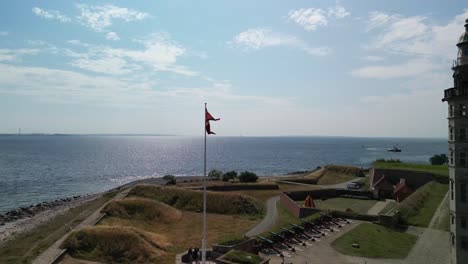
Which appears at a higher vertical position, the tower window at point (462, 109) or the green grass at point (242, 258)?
the tower window at point (462, 109)

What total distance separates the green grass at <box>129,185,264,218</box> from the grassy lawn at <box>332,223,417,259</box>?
45.8 feet

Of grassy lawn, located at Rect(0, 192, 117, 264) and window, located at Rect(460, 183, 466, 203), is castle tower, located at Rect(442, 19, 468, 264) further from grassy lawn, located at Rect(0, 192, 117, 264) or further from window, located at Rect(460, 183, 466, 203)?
grassy lawn, located at Rect(0, 192, 117, 264)

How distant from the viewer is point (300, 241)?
32250 millimetres

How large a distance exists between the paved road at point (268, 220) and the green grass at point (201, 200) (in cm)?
116

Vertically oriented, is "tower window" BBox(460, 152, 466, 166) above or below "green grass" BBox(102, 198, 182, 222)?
above

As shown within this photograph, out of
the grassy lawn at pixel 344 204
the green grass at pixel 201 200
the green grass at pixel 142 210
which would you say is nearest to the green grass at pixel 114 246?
the green grass at pixel 142 210

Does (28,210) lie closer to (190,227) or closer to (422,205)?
(190,227)

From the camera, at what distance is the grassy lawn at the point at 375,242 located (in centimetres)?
2982

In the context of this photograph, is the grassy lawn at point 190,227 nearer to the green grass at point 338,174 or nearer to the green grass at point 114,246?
A: the green grass at point 114,246

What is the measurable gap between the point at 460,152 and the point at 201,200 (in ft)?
116

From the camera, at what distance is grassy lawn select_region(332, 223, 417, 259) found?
97.8 feet

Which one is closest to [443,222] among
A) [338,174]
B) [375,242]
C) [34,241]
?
[375,242]

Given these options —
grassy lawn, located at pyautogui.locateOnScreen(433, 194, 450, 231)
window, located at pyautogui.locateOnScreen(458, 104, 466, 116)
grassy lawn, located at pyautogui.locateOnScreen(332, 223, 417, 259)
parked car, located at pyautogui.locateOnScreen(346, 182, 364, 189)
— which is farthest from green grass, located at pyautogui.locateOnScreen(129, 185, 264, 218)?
window, located at pyautogui.locateOnScreen(458, 104, 466, 116)

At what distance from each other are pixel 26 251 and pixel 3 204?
3557 cm
